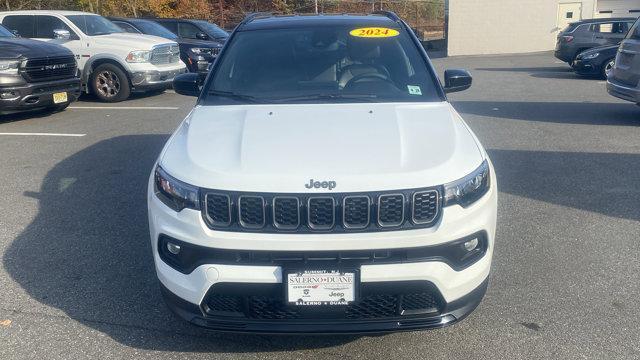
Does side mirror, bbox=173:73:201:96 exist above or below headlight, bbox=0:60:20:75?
above

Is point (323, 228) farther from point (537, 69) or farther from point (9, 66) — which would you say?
point (537, 69)

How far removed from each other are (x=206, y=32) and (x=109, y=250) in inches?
504

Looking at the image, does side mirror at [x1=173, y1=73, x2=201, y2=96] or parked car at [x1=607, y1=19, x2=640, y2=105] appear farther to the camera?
parked car at [x1=607, y1=19, x2=640, y2=105]

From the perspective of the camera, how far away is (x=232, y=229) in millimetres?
3221

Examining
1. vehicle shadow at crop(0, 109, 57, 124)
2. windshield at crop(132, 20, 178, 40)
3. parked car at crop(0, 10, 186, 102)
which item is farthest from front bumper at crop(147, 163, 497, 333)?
windshield at crop(132, 20, 178, 40)

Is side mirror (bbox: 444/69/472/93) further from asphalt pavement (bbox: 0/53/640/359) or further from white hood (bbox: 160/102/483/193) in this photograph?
asphalt pavement (bbox: 0/53/640/359)

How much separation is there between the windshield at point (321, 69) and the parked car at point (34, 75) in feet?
20.8

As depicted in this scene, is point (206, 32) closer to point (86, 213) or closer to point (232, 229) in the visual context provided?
point (86, 213)

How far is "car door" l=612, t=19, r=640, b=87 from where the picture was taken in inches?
390

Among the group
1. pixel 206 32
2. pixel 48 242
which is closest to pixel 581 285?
pixel 48 242

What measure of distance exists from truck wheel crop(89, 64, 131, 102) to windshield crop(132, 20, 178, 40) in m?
3.13

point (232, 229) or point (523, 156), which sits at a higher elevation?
point (232, 229)

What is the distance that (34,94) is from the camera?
1040cm

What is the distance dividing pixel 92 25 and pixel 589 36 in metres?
14.1
